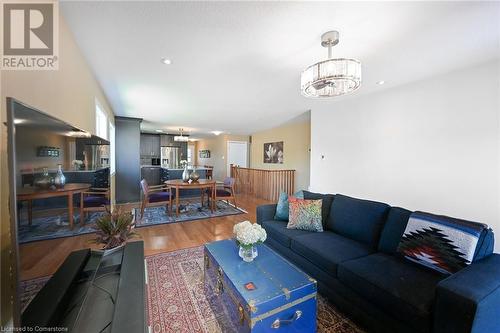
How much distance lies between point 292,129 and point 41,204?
20.2 ft

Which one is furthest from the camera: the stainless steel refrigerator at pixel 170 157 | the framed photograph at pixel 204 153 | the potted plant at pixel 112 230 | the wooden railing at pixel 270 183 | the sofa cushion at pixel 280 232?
the framed photograph at pixel 204 153

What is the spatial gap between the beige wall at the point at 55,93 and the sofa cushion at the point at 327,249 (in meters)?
1.96

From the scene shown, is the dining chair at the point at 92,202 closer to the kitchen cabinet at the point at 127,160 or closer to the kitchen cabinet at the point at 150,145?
the kitchen cabinet at the point at 127,160

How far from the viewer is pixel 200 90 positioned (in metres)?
3.61

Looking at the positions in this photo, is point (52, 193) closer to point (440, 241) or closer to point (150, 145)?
point (440, 241)

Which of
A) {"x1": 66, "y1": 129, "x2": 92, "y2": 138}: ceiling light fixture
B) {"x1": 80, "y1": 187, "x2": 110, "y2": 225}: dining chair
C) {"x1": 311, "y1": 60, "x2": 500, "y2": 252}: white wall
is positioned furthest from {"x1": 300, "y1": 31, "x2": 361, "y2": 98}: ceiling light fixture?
{"x1": 80, "y1": 187, "x2": 110, "y2": 225}: dining chair

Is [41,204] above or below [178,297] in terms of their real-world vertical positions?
above

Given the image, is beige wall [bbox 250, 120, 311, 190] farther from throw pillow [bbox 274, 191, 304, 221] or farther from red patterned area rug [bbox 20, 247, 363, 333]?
red patterned area rug [bbox 20, 247, 363, 333]

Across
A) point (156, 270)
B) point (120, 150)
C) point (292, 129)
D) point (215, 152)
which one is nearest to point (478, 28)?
point (156, 270)

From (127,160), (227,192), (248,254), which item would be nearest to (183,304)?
(248,254)

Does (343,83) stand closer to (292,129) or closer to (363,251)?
(363,251)

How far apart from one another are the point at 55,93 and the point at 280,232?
243cm

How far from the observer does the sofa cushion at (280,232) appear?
225 cm

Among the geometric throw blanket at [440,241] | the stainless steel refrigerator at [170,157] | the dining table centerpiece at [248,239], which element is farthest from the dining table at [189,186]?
the stainless steel refrigerator at [170,157]
